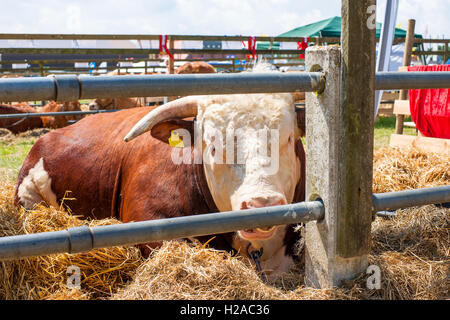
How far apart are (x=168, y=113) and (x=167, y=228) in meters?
1.33

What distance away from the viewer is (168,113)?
272 centimetres

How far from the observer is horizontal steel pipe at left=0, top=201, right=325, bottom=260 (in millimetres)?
1369

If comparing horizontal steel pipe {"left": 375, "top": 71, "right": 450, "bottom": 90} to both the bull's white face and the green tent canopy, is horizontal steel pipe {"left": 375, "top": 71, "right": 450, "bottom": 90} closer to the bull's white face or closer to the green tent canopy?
the bull's white face

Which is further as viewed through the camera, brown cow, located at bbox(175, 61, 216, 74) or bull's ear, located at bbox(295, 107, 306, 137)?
brown cow, located at bbox(175, 61, 216, 74)

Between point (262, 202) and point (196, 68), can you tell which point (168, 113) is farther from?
point (196, 68)

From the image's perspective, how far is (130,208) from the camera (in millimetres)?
3000

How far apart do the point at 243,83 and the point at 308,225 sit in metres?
0.64

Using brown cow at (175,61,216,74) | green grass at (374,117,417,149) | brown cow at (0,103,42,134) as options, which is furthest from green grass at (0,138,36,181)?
green grass at (374,117,417,149)

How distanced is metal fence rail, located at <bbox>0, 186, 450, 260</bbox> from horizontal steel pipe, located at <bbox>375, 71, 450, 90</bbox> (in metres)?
0.40

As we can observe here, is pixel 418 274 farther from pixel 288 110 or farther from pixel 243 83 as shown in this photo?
pixel 288 110

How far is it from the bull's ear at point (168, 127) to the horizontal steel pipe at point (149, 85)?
4.05 feet

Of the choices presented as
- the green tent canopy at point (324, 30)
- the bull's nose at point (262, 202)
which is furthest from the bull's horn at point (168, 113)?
the green tent canopy at point (324, 30)

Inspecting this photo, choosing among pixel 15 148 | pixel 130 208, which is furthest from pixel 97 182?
pixel 15 148

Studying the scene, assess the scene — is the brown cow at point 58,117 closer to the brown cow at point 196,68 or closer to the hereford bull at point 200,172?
the brown cow at point 196,68
